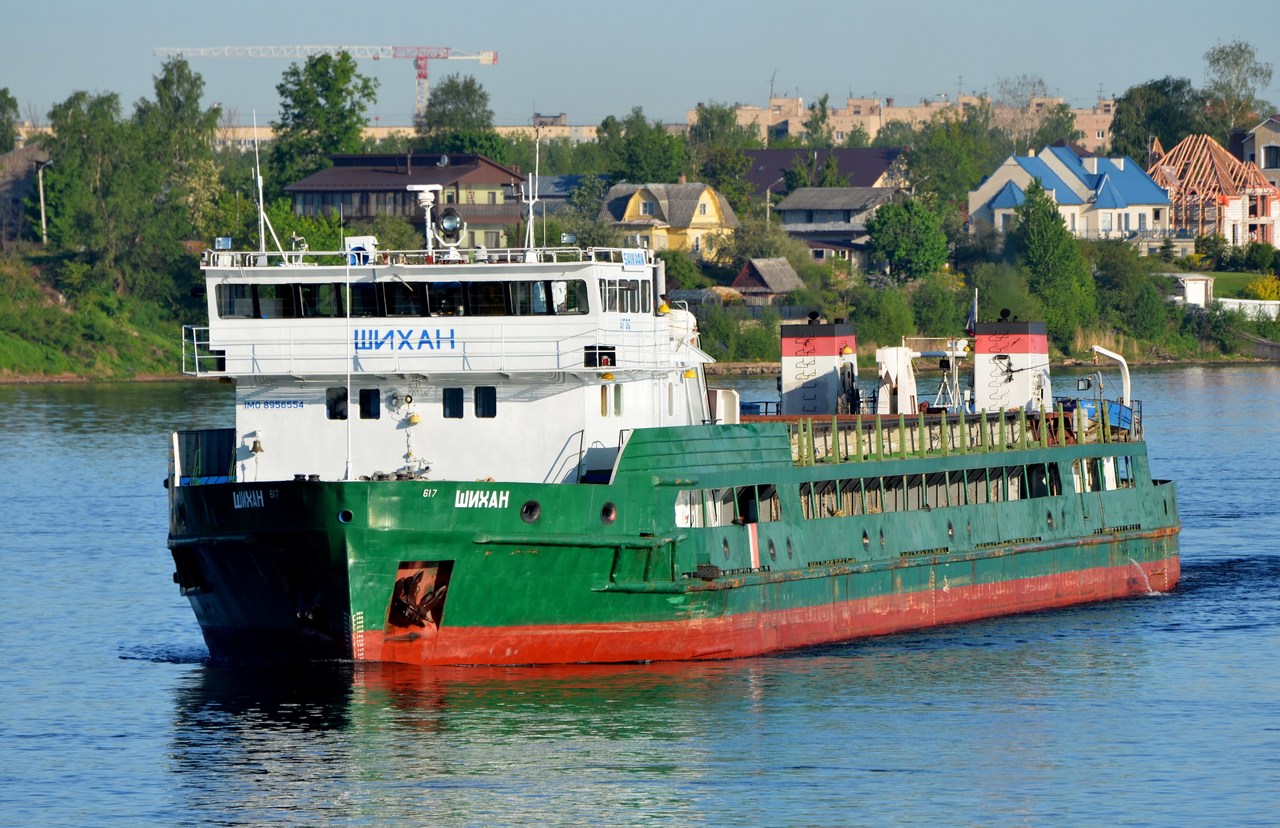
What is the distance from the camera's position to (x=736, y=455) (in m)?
34.4

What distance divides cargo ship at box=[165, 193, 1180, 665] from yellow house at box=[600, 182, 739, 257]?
99381mm

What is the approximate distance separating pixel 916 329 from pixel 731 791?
3644 inches

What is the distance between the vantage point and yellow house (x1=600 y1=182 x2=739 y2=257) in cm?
13700

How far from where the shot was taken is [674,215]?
452 ft

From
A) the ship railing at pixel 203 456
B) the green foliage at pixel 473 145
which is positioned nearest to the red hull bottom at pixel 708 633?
the ship railing at pixel 203 456

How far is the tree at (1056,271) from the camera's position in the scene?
117m

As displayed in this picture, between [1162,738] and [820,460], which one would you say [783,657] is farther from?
[1162,738]

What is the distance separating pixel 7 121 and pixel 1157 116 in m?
91.8

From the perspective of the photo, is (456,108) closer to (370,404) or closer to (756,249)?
(756,249)

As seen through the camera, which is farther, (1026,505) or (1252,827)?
(1026,505)

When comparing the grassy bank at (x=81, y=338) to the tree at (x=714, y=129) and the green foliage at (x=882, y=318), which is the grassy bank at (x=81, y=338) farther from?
the tree at (x=714, y=129)

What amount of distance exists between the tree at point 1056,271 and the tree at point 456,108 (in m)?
55.6

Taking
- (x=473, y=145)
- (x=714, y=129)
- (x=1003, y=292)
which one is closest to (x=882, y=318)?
(x=1003, y=292)

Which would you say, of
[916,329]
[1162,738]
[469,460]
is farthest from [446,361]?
[916,329]
